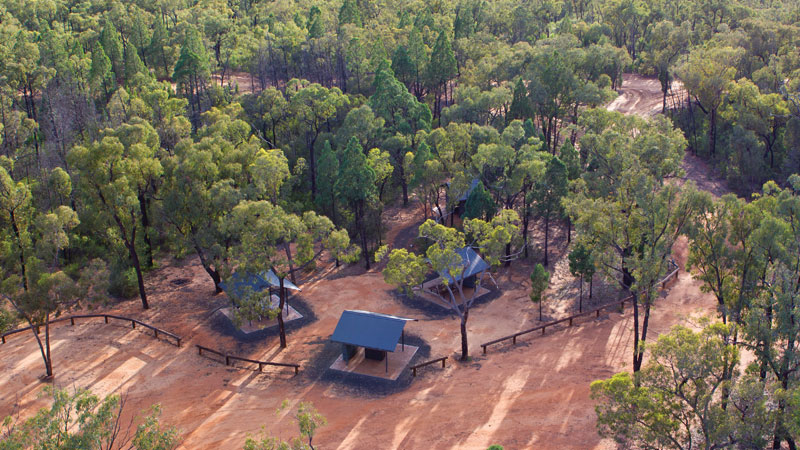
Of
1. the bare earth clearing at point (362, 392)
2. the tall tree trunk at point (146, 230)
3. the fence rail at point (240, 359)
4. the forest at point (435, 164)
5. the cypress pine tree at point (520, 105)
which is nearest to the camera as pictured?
the forest at point (435, 164)

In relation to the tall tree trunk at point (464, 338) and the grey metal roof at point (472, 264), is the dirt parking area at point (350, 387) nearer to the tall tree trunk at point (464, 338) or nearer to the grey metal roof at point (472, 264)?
the tall tree trunk at point (464, 338)

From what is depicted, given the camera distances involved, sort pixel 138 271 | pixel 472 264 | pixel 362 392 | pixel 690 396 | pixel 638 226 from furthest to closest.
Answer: pixel 472 264
pixel 138 271
pixel 362 392
pixel 638 226
pixel 690 396

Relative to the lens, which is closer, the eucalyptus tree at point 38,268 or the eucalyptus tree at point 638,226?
the eucalyptus tree at point 638,226

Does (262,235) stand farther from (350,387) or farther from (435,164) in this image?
(435,164)

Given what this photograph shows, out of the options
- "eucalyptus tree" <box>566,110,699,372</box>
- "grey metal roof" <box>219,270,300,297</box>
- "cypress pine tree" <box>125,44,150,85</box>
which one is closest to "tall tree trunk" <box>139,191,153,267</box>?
"grey metal roof" <box>219,270,300,297</box>

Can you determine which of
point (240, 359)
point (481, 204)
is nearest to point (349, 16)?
point (481, 204)

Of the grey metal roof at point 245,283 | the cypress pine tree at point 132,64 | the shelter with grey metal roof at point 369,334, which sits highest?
the cypress pine tree at point 132,64

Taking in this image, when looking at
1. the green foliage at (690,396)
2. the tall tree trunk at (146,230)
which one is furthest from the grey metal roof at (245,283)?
the green foliage at (690,396)
